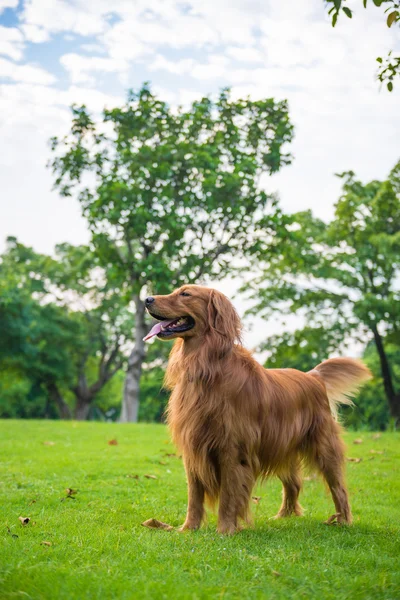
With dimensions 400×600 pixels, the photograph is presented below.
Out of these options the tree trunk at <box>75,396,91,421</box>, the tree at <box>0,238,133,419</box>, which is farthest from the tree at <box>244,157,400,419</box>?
the tree trunk at <box>75,396,91,421</box>

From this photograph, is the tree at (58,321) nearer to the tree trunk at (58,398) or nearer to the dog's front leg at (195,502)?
the tree trunk at (58,398)

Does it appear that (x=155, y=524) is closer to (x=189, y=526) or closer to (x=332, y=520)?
(x=189, y=526)

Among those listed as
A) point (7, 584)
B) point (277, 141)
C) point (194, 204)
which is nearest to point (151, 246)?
point (194, 204)

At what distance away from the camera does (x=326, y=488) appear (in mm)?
6102

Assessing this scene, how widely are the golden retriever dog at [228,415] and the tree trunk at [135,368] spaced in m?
16.8

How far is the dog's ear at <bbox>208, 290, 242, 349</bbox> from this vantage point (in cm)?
556

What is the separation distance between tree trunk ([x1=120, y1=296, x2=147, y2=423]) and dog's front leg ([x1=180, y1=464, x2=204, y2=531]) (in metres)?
17.0

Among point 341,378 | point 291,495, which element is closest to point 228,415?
point 291,495

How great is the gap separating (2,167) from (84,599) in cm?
1466

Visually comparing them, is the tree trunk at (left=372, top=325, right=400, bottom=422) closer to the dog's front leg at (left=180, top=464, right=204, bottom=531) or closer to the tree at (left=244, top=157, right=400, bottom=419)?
the tree at (left=244, top=157, right=400, bottom=419)

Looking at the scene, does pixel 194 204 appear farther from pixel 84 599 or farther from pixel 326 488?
pixel 84 599

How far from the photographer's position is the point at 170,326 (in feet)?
18.5

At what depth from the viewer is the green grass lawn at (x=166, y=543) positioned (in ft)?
11.5

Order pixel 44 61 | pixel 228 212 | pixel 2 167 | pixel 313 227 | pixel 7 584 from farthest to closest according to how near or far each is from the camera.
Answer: pixel 313 227 < pixel 228 212 < pixel 2 167 < pixel 44 61 < pixel 7 584
